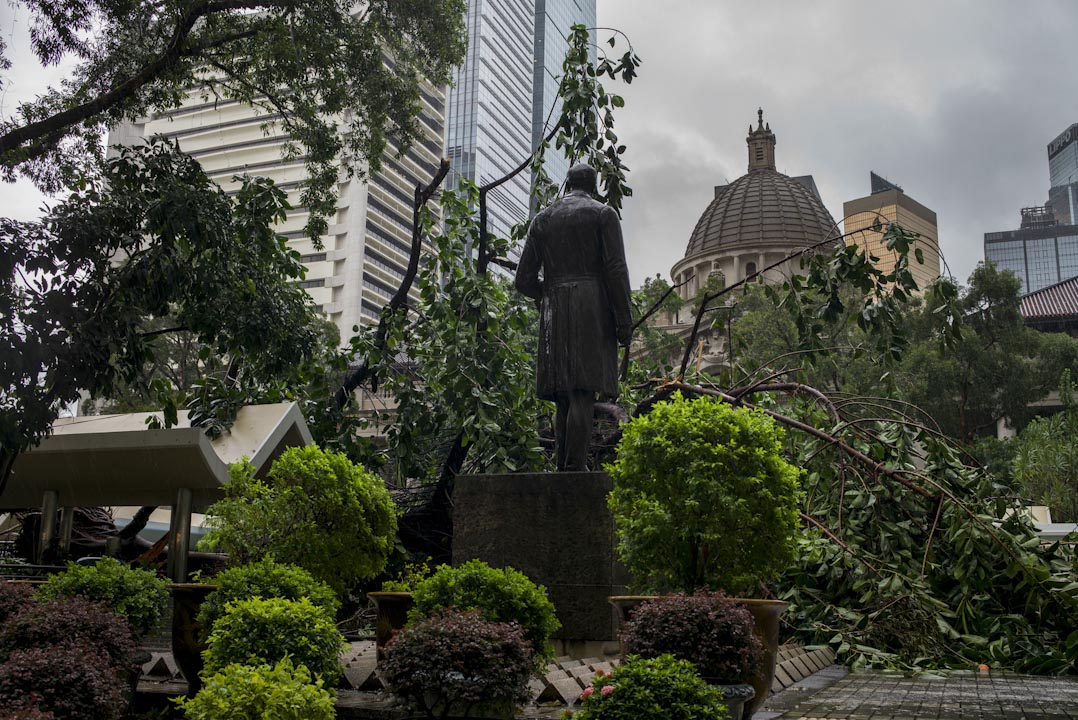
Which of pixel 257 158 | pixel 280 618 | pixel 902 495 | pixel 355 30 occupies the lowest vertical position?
pixel 280 618

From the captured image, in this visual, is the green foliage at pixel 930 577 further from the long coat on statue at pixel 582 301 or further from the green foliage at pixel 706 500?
the green foliage at pixel 706 500

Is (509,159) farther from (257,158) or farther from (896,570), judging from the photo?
(896,570)

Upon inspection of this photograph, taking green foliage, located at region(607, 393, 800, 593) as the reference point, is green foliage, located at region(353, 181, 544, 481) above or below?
above

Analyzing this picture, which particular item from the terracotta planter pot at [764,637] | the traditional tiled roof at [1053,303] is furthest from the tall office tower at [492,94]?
the terracotta planter pot at [764,637]

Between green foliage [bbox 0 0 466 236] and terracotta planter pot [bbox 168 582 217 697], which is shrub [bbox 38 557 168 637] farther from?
green foliage [bbox 0 0 466 236]

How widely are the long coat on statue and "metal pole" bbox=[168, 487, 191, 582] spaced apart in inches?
274

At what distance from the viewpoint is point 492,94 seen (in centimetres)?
11506

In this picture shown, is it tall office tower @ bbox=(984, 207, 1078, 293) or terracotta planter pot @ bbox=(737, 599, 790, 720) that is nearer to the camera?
terracotta planter pot @ bbox=(737, 599, 790, 720)

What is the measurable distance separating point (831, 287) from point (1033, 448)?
22.0 m

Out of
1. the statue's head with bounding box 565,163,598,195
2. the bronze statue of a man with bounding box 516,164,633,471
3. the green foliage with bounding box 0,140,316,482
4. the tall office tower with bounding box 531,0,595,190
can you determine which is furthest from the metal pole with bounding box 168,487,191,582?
the tall office tower with bounding box 531,0,595,190

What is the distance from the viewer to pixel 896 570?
878 cm

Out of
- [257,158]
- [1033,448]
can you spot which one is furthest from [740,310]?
[257,158]

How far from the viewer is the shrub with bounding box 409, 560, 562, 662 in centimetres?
528

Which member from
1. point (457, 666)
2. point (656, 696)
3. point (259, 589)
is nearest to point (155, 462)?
point (259, 589)
